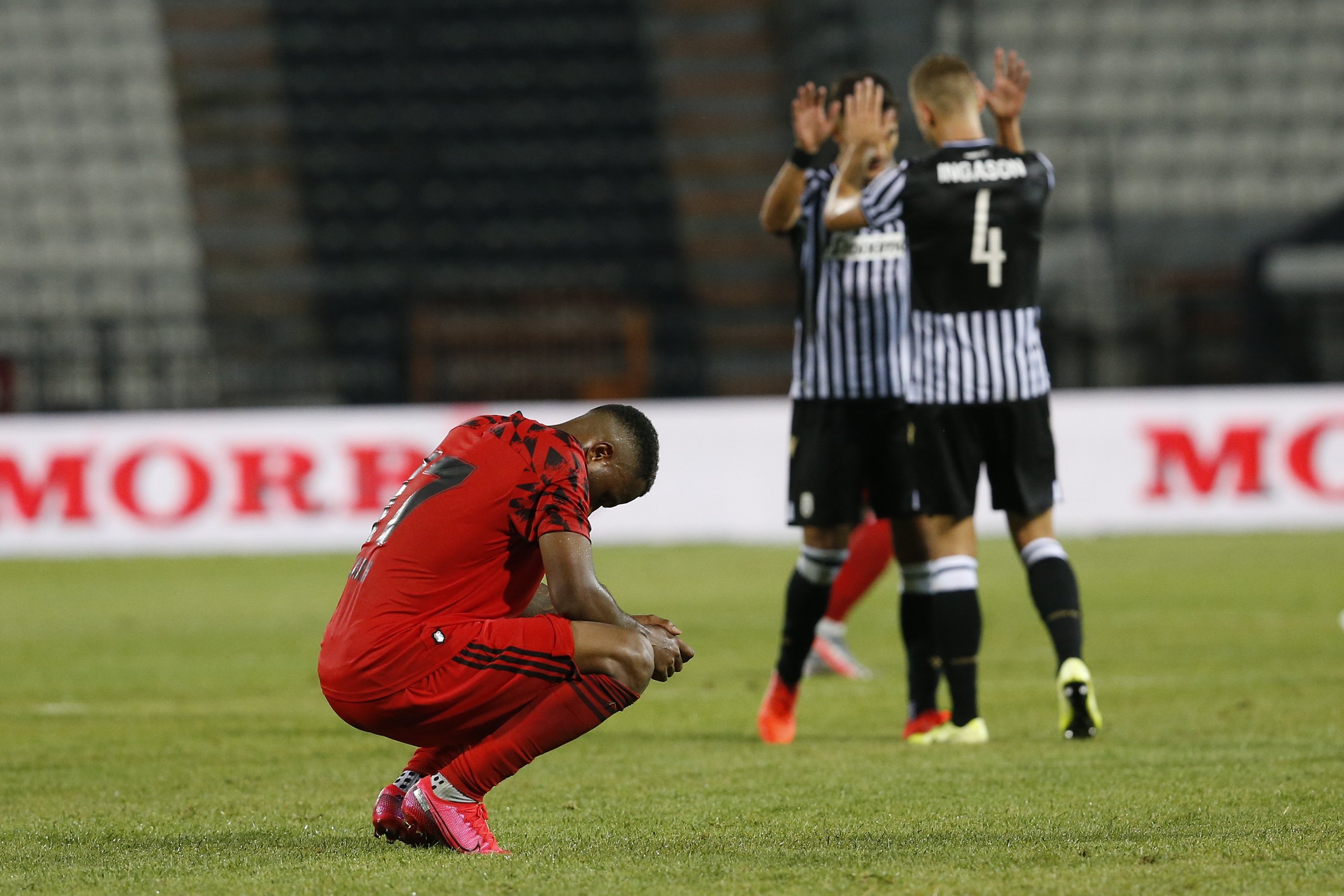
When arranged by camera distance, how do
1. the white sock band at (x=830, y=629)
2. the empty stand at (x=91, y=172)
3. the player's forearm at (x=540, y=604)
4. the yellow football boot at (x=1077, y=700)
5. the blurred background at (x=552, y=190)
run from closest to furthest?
1. the player's forearm at (x=540, y=604)
2. the yellow football boot at (x=1077, y=700)
3. the white sock band at (x=830, y=629)
4. the blurred background at (x=552, y=190)
5. the empty stand at (x=91, y=172)

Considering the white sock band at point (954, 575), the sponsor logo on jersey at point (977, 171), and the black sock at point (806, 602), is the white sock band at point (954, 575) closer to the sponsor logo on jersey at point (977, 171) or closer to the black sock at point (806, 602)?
the black sock at point (806, 602)

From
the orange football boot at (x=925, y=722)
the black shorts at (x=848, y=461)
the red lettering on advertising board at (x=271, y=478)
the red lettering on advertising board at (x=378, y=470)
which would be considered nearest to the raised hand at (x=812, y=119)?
the black shorts at (x=848, y=461)

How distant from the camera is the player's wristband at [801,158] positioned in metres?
5.35

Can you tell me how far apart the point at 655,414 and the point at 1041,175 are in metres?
8.49

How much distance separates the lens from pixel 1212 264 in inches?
642

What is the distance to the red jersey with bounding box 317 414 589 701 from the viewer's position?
3.46 metres

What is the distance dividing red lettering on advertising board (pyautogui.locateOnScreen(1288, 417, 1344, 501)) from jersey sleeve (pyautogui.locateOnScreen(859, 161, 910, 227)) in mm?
9021

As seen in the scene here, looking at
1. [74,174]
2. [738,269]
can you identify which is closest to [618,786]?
[738,269]

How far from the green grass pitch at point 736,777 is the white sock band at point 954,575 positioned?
47 centimetres

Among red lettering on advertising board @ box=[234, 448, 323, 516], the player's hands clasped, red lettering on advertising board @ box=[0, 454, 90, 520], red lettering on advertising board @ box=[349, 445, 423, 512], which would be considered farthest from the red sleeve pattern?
red lettering on advertising board @ box=[0, 454, 90, 520]

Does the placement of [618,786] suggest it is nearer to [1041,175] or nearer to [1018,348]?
[1018,348]

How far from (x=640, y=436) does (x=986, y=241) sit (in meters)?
2.00

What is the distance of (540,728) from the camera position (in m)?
3.52

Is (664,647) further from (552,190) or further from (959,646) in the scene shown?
(552,190)
